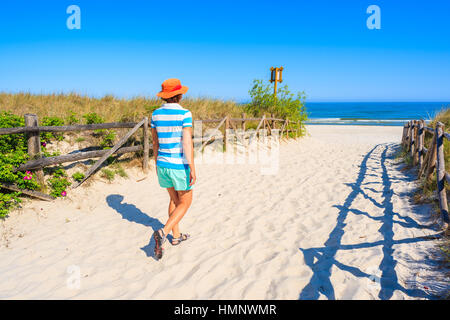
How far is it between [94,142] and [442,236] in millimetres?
6886

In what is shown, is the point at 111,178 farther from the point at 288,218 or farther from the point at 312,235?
the point at 312,235

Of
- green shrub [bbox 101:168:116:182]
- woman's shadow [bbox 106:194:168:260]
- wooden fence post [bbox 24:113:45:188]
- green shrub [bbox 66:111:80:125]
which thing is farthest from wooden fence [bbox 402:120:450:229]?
green shrub [bbox 66:111:80:125]

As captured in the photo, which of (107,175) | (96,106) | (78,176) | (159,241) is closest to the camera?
(159,241)

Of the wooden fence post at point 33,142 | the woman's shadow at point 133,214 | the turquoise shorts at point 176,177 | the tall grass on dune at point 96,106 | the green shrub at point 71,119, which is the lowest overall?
the woman's shadow at point 133,214

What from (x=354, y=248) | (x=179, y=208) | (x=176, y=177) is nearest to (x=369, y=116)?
(x=354, y=248)

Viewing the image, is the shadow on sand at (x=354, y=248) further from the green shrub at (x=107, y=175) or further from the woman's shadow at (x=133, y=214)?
the green shrub at (x=107, y=175)

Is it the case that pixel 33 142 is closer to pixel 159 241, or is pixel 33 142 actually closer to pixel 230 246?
pixel 159 241

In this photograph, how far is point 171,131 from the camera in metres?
3.08

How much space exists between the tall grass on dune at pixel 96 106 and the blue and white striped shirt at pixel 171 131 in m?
4.77

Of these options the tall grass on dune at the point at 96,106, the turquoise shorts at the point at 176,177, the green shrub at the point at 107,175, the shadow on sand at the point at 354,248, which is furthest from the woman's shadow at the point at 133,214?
the tall grass on dune at the point at 96,106

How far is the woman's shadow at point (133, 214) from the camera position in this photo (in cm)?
438

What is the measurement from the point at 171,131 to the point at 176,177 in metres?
0.52

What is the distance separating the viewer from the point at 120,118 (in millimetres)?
8008
